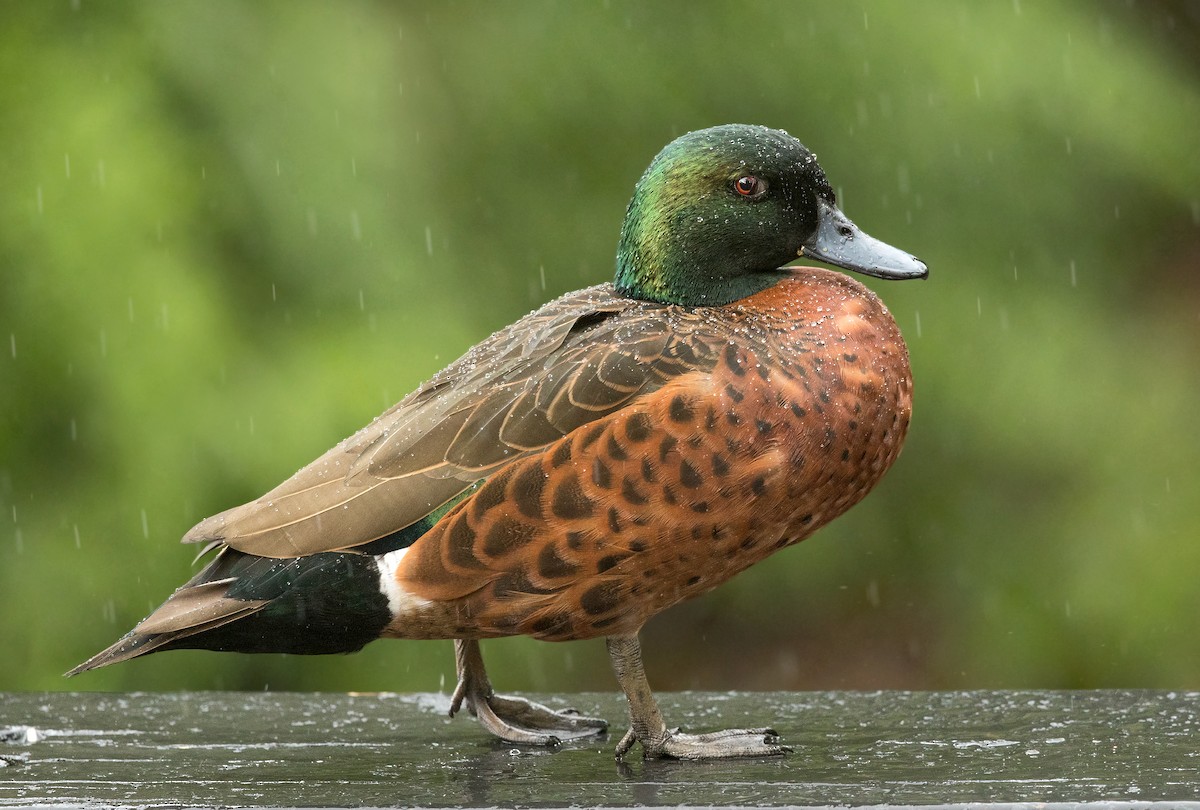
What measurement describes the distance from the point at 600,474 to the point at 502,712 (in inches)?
30.4

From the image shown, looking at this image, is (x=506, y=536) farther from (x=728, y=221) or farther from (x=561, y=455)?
(x=728, y=221)

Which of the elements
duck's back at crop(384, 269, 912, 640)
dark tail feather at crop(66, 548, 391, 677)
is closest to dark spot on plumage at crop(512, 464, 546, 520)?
duck's back at crop(384, 269, 912, 640)

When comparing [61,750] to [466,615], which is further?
[61,750]

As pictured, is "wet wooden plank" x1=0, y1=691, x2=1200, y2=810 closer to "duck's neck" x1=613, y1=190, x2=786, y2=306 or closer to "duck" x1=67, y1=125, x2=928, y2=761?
"duck" x1=67, y1=125, x2=928, y2=761

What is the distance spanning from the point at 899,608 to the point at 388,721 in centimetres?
243

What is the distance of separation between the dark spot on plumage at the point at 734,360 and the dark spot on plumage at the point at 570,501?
282 mm

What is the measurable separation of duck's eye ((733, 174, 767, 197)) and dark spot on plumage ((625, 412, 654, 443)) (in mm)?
435

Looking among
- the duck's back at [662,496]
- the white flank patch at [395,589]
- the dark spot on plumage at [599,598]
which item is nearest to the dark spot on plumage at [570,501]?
the duck's back at [662,496]

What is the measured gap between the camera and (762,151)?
2.45 metres

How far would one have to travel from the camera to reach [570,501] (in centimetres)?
223

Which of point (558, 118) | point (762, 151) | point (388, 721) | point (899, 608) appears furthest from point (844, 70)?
point (388, 721)

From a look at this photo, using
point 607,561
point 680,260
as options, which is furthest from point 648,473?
point 680,260

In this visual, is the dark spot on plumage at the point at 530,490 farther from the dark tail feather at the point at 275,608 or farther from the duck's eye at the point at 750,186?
the duck's eye at the point at 750,186

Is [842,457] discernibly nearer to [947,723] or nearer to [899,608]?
[947,723]
